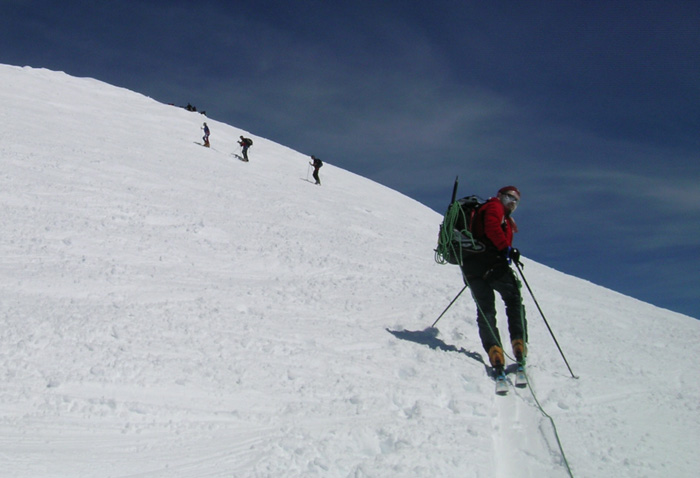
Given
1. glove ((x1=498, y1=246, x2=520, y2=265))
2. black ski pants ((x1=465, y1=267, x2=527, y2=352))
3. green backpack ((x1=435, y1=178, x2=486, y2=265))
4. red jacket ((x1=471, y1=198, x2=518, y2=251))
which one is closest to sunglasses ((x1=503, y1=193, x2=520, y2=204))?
red jacket ((x1=471, y1=198, x2=518, y2=251))

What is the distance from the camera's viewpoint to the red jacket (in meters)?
5.60

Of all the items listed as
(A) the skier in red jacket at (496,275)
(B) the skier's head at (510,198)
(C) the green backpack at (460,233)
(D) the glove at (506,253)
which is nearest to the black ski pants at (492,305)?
(A) the skier in red jacket at (496,275)

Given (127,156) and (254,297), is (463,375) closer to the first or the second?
(254,297)

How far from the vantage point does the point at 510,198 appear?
5957 millimetres

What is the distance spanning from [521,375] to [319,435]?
8.22 ft

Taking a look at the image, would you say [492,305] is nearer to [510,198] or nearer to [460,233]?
[460,233]

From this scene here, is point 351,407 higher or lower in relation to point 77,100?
lower

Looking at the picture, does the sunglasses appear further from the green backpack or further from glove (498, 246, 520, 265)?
glove (498, 246, 520, 265)

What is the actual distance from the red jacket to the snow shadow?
53.6 inches

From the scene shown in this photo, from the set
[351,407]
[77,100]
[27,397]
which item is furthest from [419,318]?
[77,100]

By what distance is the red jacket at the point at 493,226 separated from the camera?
5602 mm

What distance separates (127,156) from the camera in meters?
14.9

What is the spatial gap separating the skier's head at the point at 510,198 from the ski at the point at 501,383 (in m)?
1.96

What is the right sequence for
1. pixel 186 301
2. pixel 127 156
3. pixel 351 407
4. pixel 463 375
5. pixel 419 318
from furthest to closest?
pixel 127 156, pixel 419 318, pixel 186 301, pixel 463 375, pixel 351 407
